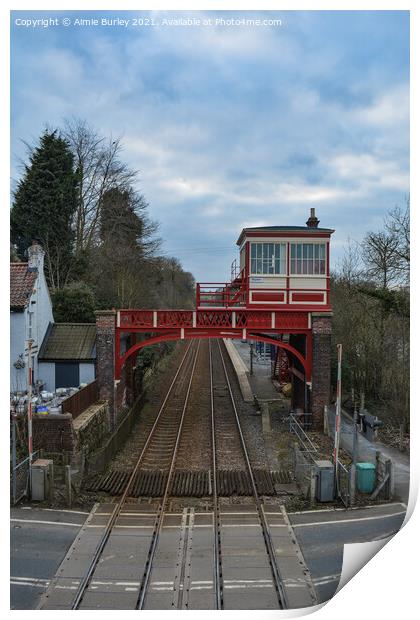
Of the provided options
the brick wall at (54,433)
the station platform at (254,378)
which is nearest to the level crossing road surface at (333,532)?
the brick wall at (54,433)

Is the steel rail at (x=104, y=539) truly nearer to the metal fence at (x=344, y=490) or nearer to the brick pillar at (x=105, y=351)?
the brick pillar at (x=105, y=351)

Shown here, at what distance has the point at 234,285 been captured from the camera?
13.8 metres

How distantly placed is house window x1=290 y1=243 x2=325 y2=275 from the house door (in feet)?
22.3

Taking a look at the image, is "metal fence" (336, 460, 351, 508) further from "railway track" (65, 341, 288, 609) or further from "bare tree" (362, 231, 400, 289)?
"bare tree" (362, 231, 400, 289)

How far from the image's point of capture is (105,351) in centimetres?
1347

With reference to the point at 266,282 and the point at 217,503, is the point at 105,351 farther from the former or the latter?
the point at 217,503

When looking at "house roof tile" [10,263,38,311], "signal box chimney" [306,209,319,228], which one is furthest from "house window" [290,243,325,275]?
"house roof tile" [10,263,38,311]

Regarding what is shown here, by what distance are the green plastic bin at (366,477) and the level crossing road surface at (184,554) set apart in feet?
2.27

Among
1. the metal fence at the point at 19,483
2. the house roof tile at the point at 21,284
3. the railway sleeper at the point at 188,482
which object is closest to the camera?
the metal fence at the point at 19,483

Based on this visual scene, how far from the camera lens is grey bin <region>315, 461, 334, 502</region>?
8375 millimetres

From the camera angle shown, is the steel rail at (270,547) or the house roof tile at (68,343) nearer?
the steel rail at (270,547)

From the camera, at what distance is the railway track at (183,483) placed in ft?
19.9

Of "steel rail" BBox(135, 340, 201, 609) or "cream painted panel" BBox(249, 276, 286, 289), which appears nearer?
"steel rail" BBox(135, 340, 201, 609)

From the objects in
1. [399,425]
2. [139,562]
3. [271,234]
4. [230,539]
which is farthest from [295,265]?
[139,562]
